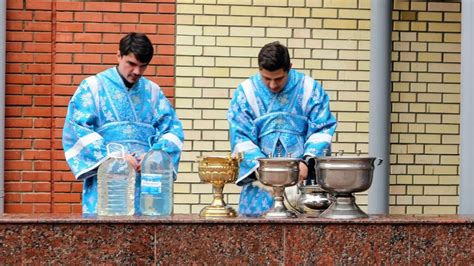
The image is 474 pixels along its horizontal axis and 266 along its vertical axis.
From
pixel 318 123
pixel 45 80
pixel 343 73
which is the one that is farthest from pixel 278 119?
pixel 45 80

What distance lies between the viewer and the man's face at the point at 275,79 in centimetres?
750

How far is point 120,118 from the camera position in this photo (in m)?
7.51

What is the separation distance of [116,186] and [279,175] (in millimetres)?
956

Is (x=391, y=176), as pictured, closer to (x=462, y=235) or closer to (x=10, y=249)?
(x=462, y=235)

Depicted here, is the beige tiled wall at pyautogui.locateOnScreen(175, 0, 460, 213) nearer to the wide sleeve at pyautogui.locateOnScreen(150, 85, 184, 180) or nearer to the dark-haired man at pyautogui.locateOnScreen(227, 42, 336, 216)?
the dark-haired man at pyautogui.locateOnScreen(227, 42, 336, 216)

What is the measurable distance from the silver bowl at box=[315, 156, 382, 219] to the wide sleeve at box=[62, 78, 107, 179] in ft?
4.45

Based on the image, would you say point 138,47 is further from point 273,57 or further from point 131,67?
point 273,57

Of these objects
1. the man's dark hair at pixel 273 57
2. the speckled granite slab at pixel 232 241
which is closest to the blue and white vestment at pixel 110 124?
the man's dark hair at pixel 273 57

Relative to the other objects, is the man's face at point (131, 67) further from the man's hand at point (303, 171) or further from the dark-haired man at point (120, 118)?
the man's hand at point (303, 171)

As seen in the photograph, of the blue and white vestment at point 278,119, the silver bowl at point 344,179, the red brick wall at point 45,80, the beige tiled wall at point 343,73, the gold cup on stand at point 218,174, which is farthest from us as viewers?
the beige tiled wall at point 343,73

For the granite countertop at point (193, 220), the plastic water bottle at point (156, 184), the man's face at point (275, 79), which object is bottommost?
the granite countertop at point (193, 220)

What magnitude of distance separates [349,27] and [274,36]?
588 millimetres

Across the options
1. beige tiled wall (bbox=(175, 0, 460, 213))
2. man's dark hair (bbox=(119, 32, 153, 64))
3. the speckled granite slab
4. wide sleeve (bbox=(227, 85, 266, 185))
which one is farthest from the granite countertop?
beige tiled wall (bbox=(175, 0, 460, 213))

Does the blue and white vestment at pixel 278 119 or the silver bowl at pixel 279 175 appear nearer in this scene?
the silver bowl at pixel 279 175
